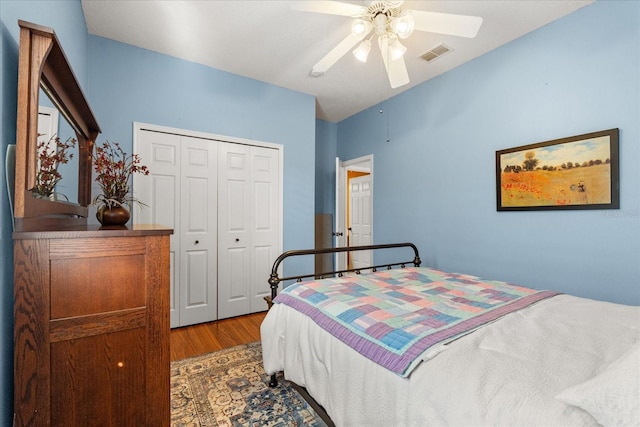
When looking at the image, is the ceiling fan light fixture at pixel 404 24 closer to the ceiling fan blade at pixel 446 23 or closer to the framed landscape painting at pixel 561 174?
the ceiling fan blade at pixel 446 23

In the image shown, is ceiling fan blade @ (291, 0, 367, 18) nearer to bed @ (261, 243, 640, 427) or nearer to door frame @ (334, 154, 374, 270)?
bed @ (261, 243, 640, 427)

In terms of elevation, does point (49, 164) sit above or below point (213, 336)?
above

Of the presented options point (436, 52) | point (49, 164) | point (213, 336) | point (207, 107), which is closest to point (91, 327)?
point (49, 164)

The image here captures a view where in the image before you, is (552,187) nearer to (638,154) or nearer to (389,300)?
(638,154)

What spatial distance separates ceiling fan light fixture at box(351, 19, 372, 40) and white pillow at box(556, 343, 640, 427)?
1.98 m

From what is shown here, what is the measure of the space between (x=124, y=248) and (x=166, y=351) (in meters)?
0.44

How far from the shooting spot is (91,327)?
3.27 feet

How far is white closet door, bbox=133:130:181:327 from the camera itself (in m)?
2.76

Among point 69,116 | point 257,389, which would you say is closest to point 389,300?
point 257,389

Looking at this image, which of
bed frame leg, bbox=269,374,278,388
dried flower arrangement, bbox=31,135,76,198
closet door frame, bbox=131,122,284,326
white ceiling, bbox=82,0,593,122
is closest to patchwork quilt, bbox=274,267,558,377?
bed frame leg, bbox=269,374,278,388

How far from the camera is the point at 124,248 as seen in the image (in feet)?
3.52

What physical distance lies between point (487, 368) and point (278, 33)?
2.71 meters

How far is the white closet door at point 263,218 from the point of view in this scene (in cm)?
340

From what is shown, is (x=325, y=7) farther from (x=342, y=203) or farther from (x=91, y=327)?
(x=342, y=203)
